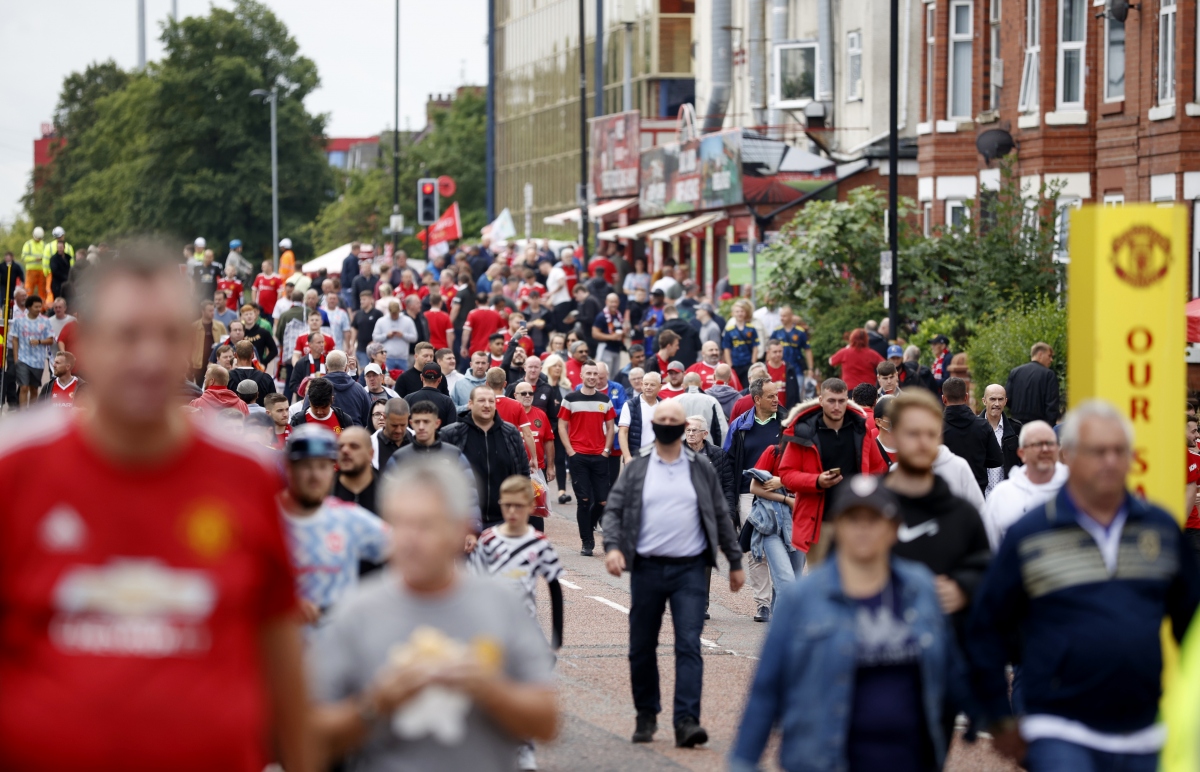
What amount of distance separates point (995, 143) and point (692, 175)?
14914 millimetres

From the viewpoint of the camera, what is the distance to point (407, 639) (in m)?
4.35

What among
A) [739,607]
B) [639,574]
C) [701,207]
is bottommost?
[739,607]

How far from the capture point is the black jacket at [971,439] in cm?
1412

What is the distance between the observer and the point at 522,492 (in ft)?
30.1

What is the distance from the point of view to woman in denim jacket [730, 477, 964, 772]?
5285mm

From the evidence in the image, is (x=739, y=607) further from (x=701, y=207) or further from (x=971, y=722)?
(x=701, y=207)

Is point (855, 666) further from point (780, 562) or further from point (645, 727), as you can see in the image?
point (780, 562)

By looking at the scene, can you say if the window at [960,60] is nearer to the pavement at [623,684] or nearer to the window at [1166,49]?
the window at [1166,49]

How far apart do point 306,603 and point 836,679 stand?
7.28 ft

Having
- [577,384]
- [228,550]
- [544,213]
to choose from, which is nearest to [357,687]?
[228,550]

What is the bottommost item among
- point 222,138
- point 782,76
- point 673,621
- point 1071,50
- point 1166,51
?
point 673,621

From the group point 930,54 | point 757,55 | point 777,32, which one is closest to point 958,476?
point 930,54

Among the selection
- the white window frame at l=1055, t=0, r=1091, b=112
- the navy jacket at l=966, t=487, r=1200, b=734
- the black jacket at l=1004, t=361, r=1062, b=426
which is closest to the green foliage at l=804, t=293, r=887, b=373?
the white window frame at l=1055, t=0, r=1091, b=112

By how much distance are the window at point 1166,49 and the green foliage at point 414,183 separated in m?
53.0
